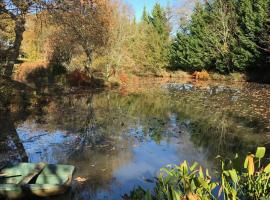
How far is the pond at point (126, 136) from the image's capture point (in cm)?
799

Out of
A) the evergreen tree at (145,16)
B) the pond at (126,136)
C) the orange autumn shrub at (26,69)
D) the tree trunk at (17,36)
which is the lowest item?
the pond at (126,136)

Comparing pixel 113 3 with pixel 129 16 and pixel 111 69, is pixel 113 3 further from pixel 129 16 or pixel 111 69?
pixel 111 69

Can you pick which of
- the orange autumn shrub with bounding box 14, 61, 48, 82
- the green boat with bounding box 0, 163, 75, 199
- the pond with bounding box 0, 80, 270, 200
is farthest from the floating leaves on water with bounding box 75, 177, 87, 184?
the orange autumn shrub with bounding box 14, 61, 48, 82

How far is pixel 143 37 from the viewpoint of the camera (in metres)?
45.2

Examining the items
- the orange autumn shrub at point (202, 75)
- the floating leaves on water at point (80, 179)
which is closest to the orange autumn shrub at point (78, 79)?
the orange autumn shrub at point (202, 75)

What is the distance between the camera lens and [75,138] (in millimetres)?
11398

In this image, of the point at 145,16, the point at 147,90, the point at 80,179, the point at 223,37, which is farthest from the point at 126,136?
the point at 145,16

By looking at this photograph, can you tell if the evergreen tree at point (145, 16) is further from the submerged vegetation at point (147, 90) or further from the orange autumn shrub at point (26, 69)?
the orange autumn shrub at point (26, 69)

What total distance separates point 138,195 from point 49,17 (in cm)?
1530

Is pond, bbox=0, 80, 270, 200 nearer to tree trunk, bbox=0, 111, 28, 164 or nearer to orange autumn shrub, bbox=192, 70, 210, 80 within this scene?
tree trunk, bbox=0, 111, 28, 164

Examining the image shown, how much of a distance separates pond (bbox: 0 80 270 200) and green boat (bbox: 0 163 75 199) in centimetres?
40

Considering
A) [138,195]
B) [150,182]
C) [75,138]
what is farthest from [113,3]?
[138,195]

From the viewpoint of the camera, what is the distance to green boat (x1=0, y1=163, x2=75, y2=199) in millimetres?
5770

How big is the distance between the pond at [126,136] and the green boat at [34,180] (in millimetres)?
396
